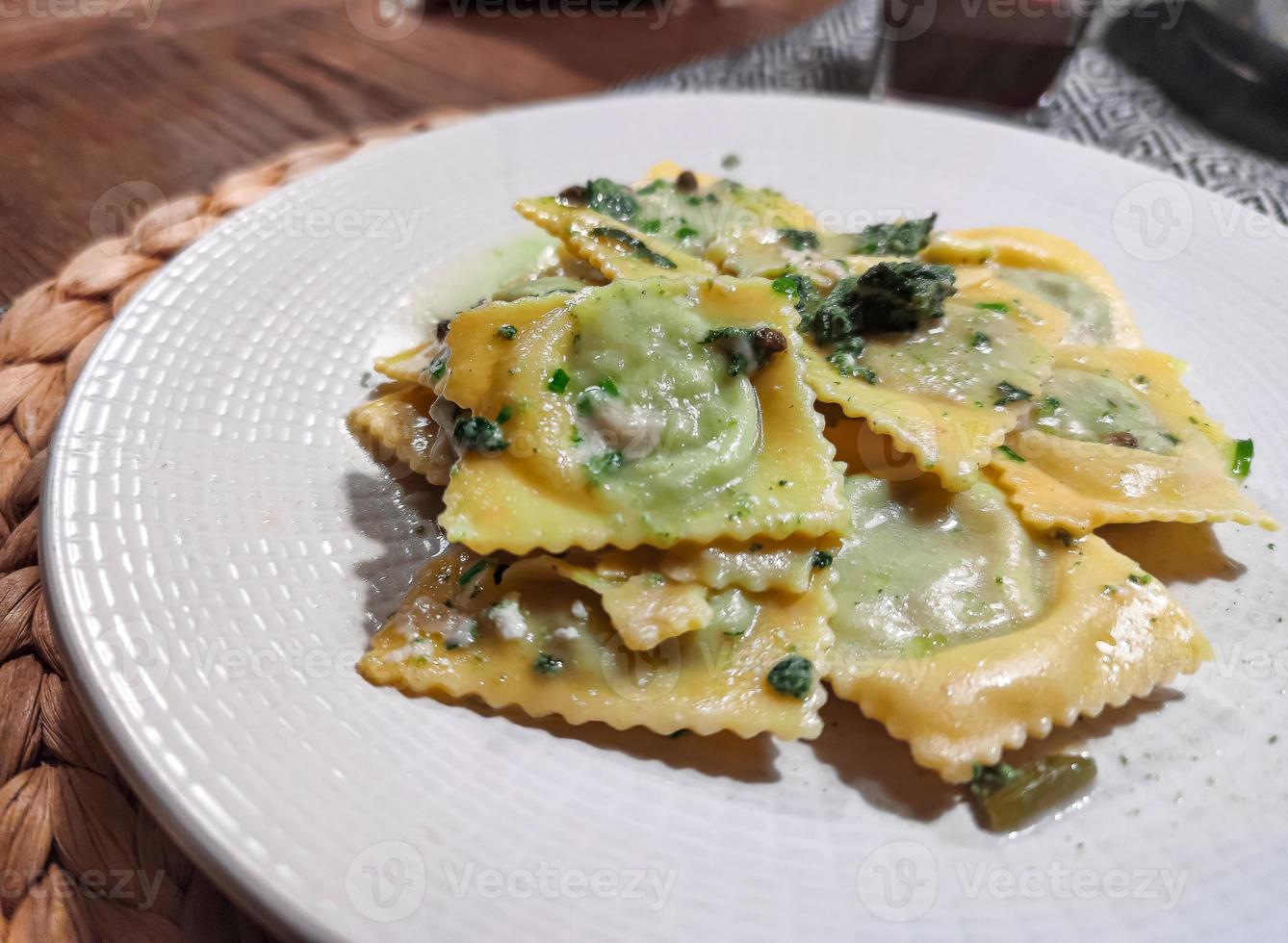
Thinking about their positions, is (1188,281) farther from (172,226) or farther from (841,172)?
(172,226)

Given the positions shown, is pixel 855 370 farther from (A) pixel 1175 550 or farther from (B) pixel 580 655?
(B) pixel 580 655

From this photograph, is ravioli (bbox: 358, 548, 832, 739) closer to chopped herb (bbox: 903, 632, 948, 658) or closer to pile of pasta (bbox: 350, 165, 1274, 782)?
pile of pasta (bbox: 350, 165, 1274, 782)

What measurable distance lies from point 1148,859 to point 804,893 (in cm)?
99

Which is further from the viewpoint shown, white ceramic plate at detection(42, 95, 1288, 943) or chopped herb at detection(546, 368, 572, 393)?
chopped herb at detection(546, 368, 572, 393)

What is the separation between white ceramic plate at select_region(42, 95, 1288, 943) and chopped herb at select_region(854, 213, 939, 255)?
4.34 ft

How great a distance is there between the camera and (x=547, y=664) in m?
2.85

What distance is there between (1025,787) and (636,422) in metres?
1.71

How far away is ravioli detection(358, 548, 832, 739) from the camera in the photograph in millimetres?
2752

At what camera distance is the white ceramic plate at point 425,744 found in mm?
2246

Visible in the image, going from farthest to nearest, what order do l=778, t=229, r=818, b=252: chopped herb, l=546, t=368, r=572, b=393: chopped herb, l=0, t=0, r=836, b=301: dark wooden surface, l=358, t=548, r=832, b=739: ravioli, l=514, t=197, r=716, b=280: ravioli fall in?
1. l=0, t=0, r=836, b=301: dark wooden surface
2. l=778, t=229, r=818, b=252: chopped herb
3. l=514, t=197, r=716, b=280: ravioli
4. l=546, t=368, r=572, b=393: chopped herb
5. l=358, t=548, r=832, b=739: ravioli

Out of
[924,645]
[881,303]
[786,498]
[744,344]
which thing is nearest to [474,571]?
[786,498]

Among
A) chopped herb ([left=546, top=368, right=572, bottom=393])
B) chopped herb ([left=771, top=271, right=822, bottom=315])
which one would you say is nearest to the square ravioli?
chopped herb ([left=546, top=368, right=572, bottom=393])

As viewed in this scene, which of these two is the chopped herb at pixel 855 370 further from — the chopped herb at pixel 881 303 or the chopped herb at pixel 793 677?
the chopped herb at pixel 793 677

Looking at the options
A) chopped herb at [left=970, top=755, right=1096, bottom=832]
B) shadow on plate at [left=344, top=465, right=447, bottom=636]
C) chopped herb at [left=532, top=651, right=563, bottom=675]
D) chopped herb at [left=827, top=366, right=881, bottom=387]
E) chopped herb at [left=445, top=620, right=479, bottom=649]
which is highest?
chopped herb at [left=827, top=366, right=881, bottom=387]
